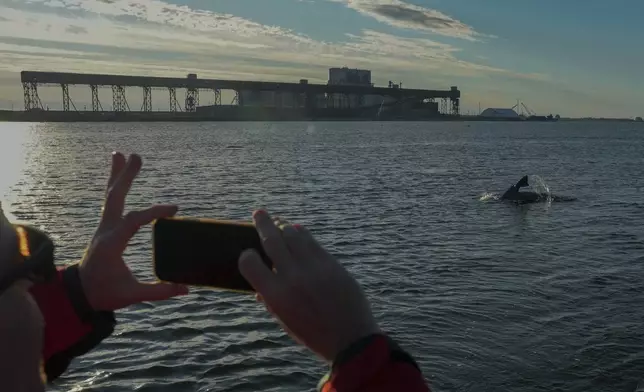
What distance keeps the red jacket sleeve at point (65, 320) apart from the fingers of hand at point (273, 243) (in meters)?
0.71

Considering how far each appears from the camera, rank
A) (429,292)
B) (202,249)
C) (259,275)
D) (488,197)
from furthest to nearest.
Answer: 1. (488,197)
2. (429,292)
3. (202,249)
4. (259,275)

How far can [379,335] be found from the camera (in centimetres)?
138

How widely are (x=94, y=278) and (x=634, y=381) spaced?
352 inches

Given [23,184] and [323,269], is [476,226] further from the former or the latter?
[23,184]

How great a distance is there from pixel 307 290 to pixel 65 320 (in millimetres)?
846

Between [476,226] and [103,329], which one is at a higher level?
[103,329]

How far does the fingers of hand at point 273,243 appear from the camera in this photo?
1356 millimetres

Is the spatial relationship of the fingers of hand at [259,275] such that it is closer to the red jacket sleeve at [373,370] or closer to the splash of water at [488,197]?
the red jacket sleeve at [373,370]

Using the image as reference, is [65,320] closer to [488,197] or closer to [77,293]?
[77,293]

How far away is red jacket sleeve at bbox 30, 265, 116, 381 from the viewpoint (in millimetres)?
1767

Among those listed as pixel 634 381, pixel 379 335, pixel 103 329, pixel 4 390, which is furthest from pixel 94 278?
pixel 634 381

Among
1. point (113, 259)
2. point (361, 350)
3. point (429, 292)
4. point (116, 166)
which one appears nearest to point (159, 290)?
point (113, 259)

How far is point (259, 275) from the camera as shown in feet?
4.36

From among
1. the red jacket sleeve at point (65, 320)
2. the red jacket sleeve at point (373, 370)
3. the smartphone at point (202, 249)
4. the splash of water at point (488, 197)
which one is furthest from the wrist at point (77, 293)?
the splash of water at point (488, 197)
